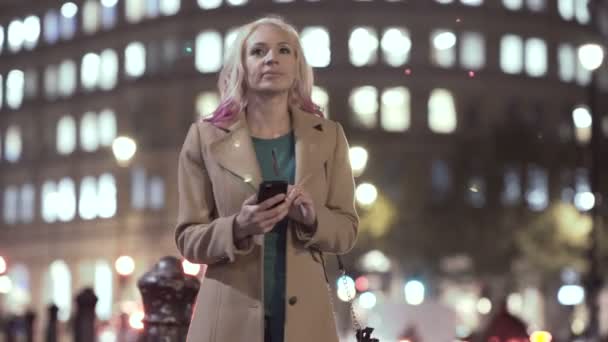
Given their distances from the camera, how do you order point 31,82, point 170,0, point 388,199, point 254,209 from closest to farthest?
1. point 254,209
2. point 388,199
3. point 170,0
4. point 31,82

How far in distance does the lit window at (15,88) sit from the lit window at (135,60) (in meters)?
12.0

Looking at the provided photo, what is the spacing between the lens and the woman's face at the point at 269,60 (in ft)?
15.0

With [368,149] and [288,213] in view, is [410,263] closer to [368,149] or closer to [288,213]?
[368,149]

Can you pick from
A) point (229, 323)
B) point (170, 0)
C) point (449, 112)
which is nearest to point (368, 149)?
point (449, 112)

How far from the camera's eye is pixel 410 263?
64.8 meters

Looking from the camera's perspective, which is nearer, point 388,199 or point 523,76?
point 388,199

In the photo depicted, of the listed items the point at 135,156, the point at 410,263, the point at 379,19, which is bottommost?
the point at 410,263

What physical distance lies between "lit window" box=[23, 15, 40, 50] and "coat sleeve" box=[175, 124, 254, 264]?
8696 cm

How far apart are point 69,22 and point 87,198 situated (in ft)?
39.6

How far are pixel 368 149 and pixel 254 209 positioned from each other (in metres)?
71.0

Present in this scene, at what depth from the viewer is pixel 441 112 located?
254ft

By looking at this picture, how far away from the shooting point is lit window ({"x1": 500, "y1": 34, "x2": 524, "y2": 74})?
252 ft

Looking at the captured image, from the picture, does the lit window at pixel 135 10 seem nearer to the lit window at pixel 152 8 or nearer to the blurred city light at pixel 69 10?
the lit window at pixel 152 8

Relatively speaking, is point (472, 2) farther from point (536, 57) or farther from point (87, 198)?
point (87, 198)
